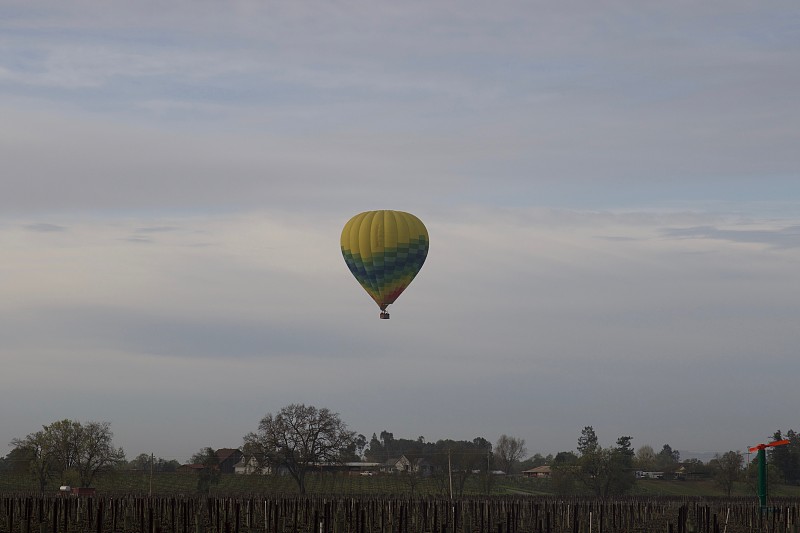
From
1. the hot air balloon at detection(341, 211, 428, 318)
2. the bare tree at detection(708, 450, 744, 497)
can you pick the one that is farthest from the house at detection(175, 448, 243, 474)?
the hot air balloon at detection(341, 211, 428, 318)

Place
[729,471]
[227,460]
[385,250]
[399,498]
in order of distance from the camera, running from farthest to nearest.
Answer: [227,460] < [729,471] < [399,498] < [385,250]

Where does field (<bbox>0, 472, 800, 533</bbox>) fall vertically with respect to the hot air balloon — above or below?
below

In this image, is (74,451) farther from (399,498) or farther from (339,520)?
(339,520)

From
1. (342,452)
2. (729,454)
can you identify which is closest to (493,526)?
(342,452)

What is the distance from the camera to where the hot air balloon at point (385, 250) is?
48.9 metres

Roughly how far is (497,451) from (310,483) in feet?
203

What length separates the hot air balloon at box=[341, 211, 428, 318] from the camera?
4888 cm

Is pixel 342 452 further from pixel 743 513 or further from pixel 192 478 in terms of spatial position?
pixel 743 513

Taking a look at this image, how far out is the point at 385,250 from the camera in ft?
160

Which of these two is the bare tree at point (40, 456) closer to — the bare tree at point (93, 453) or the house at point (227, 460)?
the bare tree at point (93, 453)

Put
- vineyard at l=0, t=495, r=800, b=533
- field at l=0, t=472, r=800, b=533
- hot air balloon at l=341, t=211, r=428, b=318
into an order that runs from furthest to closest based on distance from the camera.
Result: 1. hot air balloon at l=341, t=211, r=428, b=318
2. field at l=0, t=472, r=800, b=533
3. vineyard at l=0, t=495, r=800, b=533

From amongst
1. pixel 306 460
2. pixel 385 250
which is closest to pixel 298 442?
pixel 306 460

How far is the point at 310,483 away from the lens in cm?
10894

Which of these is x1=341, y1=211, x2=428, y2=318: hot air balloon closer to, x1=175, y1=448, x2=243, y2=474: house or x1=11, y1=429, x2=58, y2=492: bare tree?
x1=11, y1=429, x2=58, y2=492: bare tree
